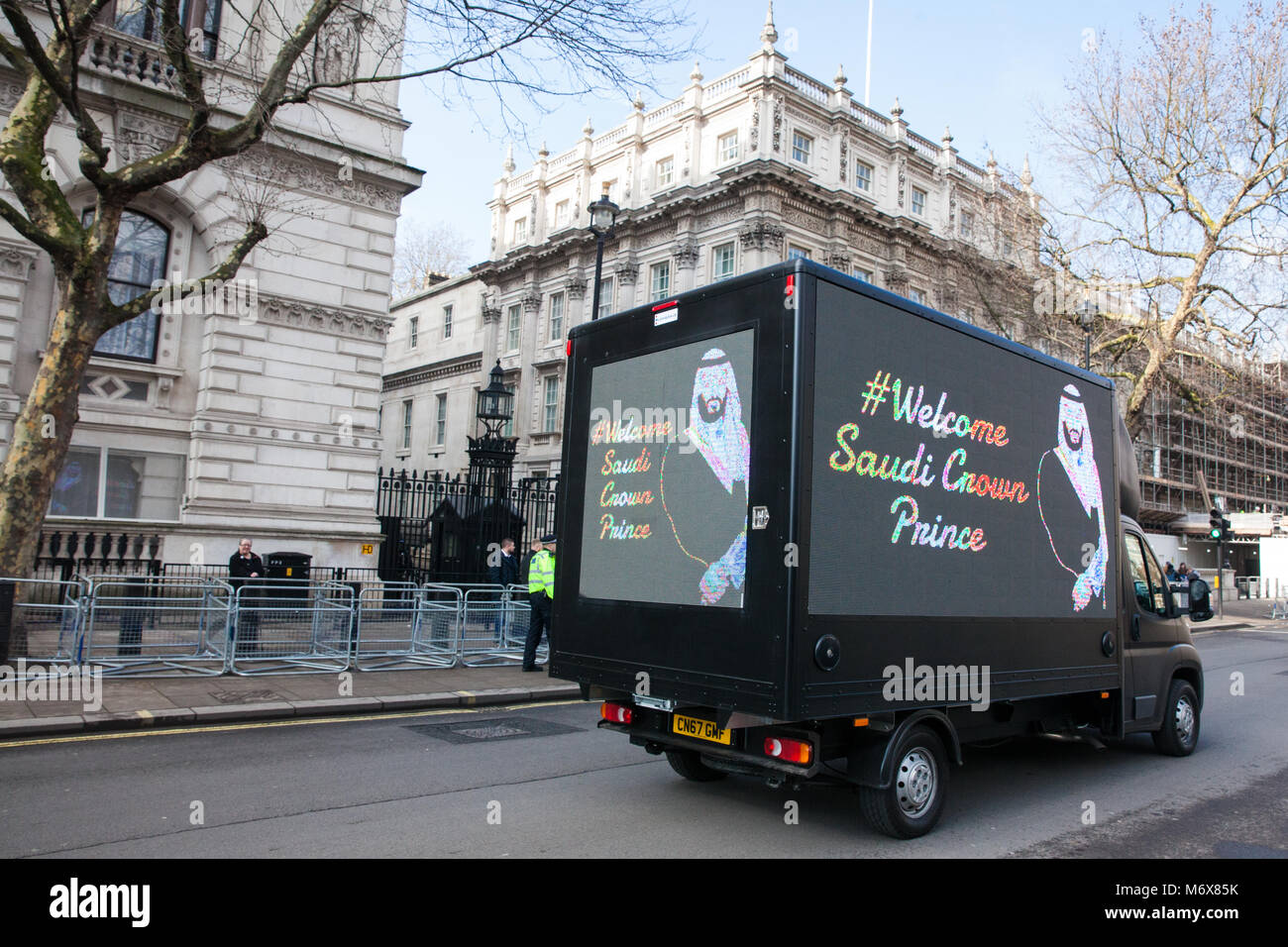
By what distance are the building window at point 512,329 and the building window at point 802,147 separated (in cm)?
1578

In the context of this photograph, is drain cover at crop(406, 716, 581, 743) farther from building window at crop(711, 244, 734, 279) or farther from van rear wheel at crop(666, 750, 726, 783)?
building window at crop(711, 244, 734, 279)

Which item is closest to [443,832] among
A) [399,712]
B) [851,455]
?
[851,455]

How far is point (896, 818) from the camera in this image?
5578mm

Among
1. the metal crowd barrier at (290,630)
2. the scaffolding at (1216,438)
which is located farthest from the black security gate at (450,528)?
the scaffolding at (1216,438)

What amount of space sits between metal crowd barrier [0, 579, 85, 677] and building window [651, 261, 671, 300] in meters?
28.1

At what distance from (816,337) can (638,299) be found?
3197cm

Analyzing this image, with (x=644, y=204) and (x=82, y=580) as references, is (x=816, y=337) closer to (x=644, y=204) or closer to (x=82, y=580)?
(x=82, y=580)

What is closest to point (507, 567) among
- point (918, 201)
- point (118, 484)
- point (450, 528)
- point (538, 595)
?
point (538, 595)

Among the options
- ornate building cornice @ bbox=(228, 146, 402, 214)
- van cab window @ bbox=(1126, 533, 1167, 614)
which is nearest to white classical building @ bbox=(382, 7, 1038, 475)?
ornate building cornice @ bbox=(228, 146, 402, 214)

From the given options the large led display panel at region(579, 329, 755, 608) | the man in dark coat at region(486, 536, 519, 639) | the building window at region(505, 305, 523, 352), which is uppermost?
the building window at region(505, 305, 523, 352)

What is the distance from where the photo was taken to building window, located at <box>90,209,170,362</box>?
668 inches

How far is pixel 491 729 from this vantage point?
30.5 feet

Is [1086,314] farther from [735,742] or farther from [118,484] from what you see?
[735,742]
